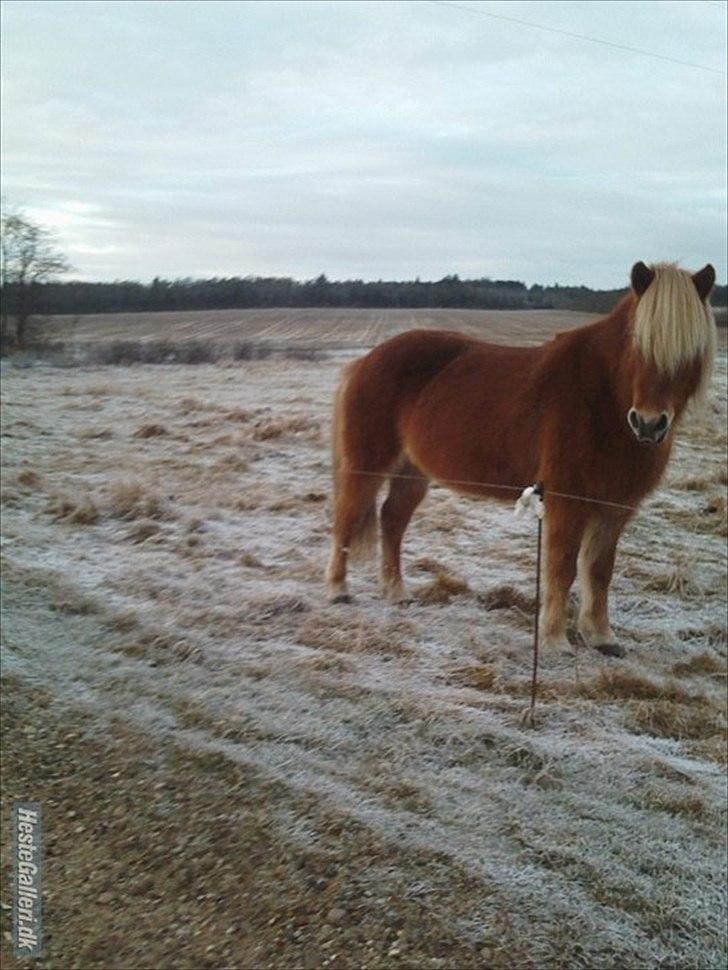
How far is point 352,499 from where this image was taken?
4.48 meters

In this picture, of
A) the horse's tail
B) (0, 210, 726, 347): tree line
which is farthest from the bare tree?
the horse's tail

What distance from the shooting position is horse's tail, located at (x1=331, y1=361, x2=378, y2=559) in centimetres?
447

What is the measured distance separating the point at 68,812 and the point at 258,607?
1.79 metres

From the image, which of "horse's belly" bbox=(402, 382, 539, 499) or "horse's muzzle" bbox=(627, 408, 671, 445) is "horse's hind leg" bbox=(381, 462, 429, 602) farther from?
"horse's muzzle" bbox=(627, 408, 671, 445)

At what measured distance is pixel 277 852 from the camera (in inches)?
99.3

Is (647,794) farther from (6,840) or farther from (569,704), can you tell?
(6,840)

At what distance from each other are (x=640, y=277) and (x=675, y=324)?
0.85 ft

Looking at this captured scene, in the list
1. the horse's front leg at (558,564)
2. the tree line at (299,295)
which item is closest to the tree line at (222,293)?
the tree line at (299,295)

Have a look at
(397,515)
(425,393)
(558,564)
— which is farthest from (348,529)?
(558,564)

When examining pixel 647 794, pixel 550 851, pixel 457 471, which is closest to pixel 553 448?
pixel 457 471

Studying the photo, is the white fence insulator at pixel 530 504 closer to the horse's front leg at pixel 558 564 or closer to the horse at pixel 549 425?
the horse at pixel 549 425

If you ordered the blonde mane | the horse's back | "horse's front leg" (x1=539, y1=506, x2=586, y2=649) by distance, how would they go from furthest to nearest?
the horse's back < "horse's front leg" (x1=539, y1=506, x2=586, y2=649) < the blonde mane

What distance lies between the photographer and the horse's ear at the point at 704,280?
283 cm

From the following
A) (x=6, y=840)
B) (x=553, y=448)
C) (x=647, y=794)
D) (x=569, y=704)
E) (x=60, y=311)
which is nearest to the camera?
(x=6, y=840)
